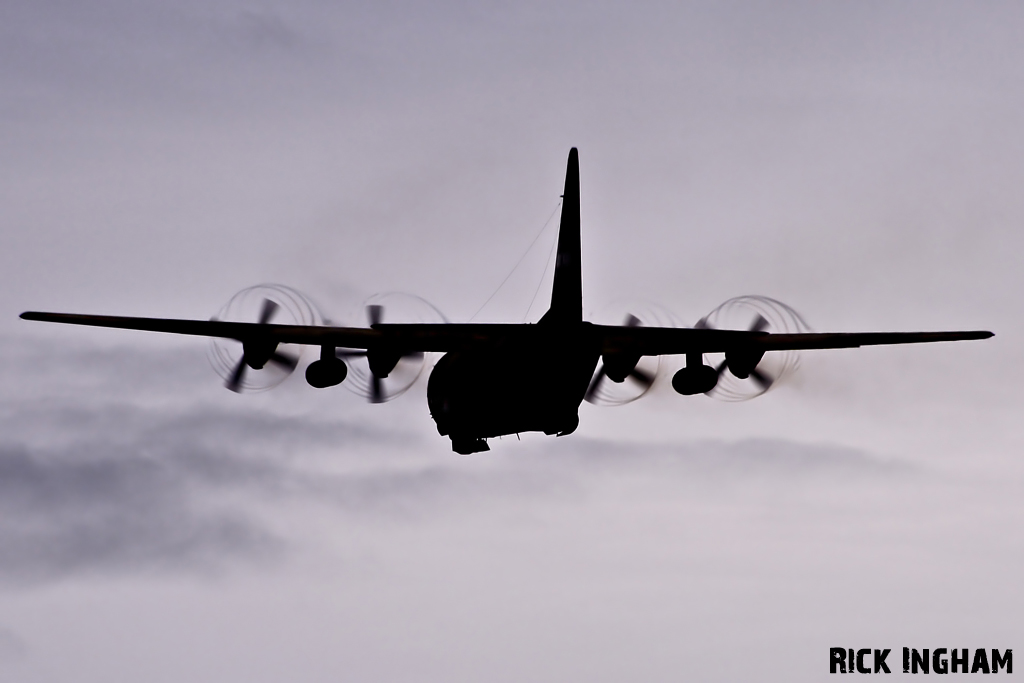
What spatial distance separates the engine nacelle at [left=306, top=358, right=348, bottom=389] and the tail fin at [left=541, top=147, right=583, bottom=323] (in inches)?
293

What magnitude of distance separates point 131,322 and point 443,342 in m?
11.1

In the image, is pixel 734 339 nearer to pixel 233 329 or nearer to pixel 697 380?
pixel 697 380

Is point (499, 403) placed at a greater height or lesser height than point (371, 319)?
lesser

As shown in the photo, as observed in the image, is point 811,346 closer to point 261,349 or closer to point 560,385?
point 560,385

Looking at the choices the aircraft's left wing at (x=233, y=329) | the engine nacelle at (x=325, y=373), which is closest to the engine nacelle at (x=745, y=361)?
the aircraft's left wing at (x=233, y=329)

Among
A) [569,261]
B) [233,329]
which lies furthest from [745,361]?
[233,329]

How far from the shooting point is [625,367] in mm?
48719

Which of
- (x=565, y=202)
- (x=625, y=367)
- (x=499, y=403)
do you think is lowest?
(x=499, y=403)

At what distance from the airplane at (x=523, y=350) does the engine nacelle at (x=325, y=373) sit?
0.11 ft

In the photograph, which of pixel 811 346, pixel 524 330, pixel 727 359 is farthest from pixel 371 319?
pixel 811 346

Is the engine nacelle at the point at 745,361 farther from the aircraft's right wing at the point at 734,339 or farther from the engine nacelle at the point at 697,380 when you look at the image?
the engine nacelle at the point at 697,380

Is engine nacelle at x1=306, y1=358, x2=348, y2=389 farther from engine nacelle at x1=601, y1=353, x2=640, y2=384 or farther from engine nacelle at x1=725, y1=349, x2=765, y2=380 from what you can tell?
engine nacelle at x1=725, y1=349, x2=765, y2=380

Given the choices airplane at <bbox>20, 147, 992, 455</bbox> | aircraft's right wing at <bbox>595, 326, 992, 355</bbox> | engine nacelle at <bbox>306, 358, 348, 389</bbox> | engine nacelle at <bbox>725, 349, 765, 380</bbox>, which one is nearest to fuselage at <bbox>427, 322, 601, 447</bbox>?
airplane at <bbox>20, 147, 992, 455</bbox>

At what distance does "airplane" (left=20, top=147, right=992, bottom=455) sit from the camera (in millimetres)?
44938
